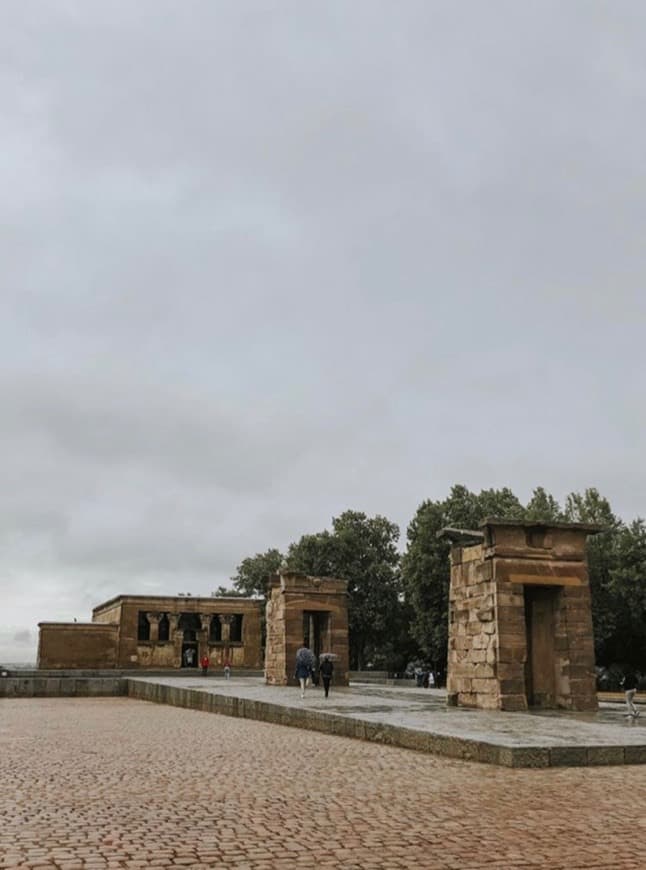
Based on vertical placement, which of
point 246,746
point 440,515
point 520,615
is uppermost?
point 440,515

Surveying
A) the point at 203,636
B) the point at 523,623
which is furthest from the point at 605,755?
the point at 203,636

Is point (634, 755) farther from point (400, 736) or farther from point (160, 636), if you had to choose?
point (160, 636)

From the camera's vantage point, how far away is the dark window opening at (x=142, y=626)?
51.9 metres

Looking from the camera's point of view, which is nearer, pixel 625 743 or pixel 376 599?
pixel 625 743

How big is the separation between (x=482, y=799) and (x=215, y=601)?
150ft

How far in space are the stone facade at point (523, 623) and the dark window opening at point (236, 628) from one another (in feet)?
115

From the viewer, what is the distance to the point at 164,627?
53094 mm

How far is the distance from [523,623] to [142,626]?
123ft

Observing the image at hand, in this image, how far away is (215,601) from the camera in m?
53.4

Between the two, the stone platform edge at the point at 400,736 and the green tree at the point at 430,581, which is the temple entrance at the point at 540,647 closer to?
the stone platform edge at the point at 400,736

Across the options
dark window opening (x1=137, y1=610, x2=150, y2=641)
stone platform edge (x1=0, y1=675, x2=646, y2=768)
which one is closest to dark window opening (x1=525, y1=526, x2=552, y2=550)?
stone platform edge (x1=0, y1=675, x2=646, y2=768)

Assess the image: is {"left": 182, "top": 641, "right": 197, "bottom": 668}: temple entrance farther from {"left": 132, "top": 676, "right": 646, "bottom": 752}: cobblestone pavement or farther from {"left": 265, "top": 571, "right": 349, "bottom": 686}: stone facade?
{"left": 132, "top": 676, "right": 646, "bottom": 752}: cobblestone pavement

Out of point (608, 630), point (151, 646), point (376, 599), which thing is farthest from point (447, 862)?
point (376, 599)

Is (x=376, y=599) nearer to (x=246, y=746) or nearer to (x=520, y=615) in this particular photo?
(x=520, y=615)
